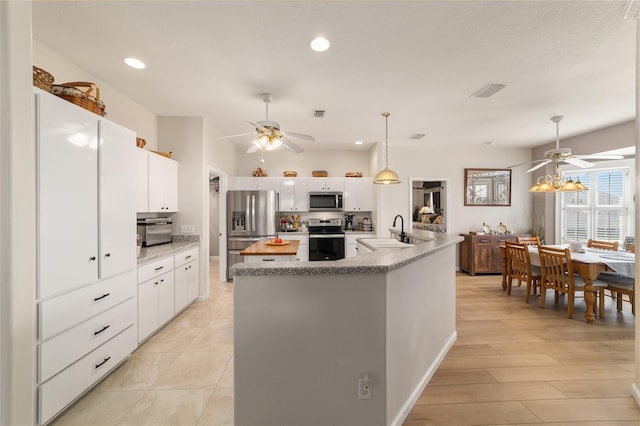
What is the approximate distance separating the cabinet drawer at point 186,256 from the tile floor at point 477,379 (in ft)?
2.32

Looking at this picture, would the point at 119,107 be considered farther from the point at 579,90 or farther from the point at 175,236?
the point at 579,90

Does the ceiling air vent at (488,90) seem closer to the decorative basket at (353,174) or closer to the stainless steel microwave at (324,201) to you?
the decorative basket at (353,174)

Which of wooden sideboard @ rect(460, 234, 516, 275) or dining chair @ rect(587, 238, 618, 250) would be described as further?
wooden sideboard @ rect(460, 234, 516, 275)

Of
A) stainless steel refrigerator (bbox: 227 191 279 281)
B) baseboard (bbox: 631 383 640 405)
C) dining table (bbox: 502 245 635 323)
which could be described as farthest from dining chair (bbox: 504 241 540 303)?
stainless steel refrigerator (bbox: 227 191 279 281)

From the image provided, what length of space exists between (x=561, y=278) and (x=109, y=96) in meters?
5.83

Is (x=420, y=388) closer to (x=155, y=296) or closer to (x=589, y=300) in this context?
(x=155, y=296)

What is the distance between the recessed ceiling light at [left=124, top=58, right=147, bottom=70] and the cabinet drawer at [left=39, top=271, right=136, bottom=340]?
1.92 m

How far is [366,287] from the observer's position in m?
1.59

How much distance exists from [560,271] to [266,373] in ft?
12.9

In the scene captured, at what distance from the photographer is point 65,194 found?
183cm

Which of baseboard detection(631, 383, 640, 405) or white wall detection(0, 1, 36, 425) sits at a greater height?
white wall detection(0, 1, 36, 425)

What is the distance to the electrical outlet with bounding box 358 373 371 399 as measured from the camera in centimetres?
158

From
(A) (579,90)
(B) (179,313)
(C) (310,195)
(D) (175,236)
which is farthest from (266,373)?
(C) (310,195)

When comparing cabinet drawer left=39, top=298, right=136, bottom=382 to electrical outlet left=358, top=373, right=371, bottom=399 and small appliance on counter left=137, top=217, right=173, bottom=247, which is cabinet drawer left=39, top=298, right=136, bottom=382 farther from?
electrical outlet left=358, top=373, right=371, bottom=399
